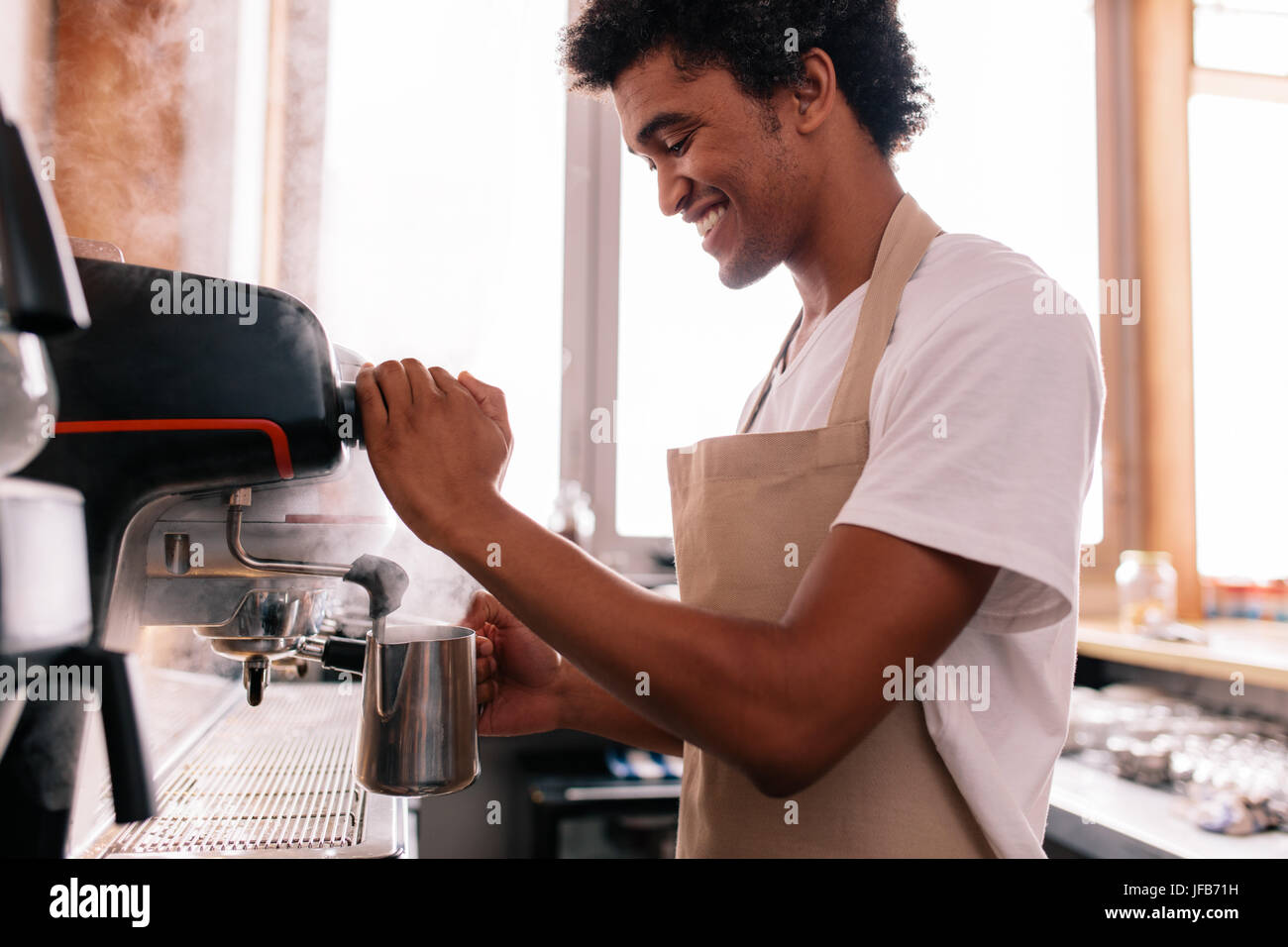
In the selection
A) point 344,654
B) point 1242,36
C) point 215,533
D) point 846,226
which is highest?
point 1242,36

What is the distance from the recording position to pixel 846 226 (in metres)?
0.88

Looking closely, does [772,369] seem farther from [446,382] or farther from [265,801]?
[265,801]

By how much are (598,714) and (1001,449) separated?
55 centimetres

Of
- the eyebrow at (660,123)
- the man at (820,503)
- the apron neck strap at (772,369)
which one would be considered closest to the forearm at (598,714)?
the man at (820,503)

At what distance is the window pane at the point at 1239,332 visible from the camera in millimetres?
2213

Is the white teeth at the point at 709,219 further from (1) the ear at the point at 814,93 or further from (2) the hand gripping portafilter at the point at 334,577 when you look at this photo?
(2) the hand gripping portafilter at the point at 334,577

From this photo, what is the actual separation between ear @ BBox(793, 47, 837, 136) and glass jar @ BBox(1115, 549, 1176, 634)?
183 cm

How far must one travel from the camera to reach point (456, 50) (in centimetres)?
99

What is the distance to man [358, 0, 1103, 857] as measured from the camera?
0.60 meters

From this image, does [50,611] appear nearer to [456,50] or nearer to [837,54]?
[456,50]

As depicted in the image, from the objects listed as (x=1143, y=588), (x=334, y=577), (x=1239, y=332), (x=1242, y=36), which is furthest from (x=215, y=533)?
(x=1242, y=36)

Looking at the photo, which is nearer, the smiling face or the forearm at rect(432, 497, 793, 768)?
the forearm at rect(432, 497, 793, 768)

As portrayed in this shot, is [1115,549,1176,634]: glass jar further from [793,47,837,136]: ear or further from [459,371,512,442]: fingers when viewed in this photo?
[459,371,512,442]: fingers

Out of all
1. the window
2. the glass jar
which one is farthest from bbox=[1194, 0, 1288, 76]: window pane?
the glass jar
